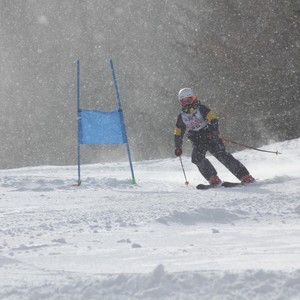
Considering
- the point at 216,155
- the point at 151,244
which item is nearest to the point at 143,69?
the point at 216,155

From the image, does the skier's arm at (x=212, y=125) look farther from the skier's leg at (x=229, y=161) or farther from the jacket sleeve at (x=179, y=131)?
the jacket sleeve at (x=179, y=131)

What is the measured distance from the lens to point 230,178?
28.9 feet

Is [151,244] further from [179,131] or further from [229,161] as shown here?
[179,131]

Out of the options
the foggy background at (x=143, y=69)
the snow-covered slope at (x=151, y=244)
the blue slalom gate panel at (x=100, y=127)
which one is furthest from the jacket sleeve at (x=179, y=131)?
the foggy background at (x=143, y=69)

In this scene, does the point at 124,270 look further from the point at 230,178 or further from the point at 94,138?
the point at 230,178

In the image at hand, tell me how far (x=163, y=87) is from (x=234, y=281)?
119 feet

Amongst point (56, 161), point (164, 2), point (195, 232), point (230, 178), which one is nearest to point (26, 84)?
point (56, 161)

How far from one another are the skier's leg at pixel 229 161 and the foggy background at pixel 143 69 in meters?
15.8

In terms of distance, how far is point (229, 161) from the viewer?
738cm

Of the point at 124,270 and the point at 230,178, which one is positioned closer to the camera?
the point at 124,270

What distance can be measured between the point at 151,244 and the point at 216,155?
14.5 ft

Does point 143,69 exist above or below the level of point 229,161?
above

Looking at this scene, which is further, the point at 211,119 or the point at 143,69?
the point at 143,69

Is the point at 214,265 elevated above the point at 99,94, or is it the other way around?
the point at 99,94
